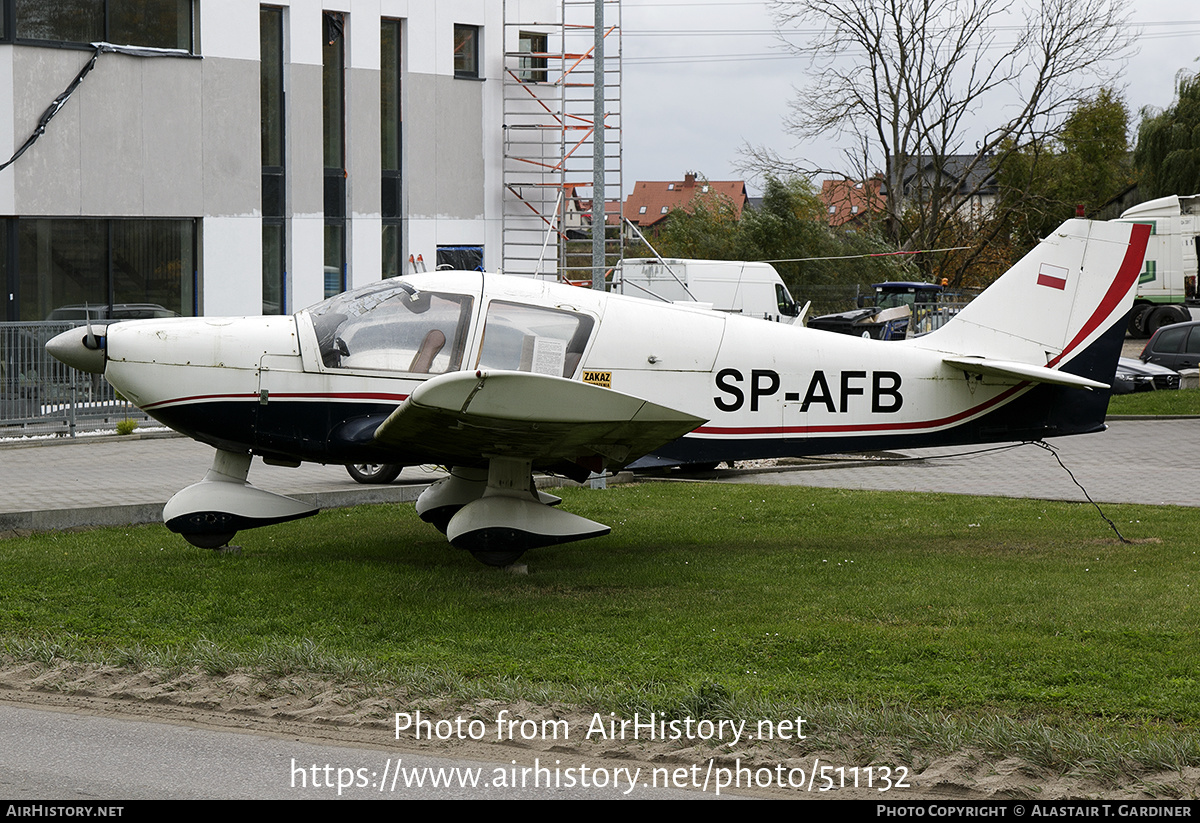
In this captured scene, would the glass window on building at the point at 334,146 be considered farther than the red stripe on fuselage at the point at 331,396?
Yes

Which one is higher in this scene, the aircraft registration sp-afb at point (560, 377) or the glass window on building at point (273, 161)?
the glass window on building at point (273, 161)

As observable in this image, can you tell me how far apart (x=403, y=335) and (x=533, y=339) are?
3.17ft

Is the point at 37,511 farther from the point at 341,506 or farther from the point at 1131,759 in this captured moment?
the point at 1131,759

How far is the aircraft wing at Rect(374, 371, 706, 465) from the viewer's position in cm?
742

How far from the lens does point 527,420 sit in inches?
304

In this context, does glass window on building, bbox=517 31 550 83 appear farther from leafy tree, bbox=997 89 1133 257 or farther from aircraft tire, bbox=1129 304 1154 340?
leafy tree, bbox=997 89 1133 257

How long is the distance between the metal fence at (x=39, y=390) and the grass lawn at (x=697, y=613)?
9094mm

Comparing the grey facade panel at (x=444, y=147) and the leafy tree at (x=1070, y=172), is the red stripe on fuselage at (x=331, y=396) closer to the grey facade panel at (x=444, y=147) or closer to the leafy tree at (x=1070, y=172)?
the grey facade panel at (x=444, y=147)

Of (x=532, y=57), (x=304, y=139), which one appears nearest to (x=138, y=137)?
(x=304, y=139)

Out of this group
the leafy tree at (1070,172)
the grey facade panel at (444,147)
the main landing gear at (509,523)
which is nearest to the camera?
the main landing gear at (509,523)

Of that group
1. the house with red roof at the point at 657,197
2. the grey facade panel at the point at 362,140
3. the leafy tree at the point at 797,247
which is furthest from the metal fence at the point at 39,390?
the house with red roof at the point at 657,197

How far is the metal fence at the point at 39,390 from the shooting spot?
18859mm

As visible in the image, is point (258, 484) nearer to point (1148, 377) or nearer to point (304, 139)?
point (304, 139)

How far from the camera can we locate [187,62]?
73.8ft
